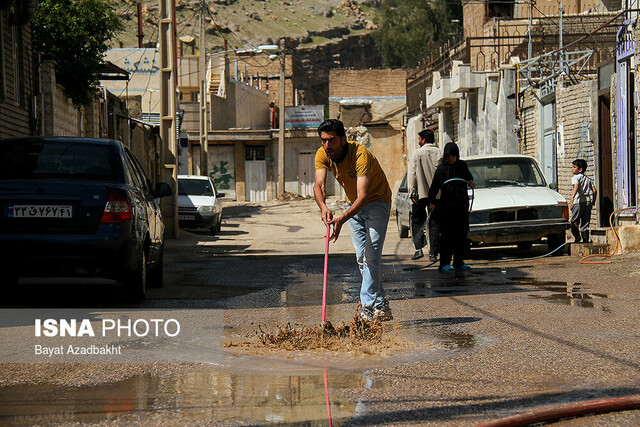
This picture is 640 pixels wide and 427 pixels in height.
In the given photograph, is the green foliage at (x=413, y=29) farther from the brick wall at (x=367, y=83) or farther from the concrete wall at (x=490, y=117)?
the concrete wall at (x=490, y=117)

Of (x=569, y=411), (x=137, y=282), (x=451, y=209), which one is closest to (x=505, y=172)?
(x=451, y=209)

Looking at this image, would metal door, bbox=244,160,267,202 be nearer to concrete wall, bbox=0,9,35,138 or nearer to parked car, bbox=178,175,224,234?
parked car, bbox=178,175,224,234

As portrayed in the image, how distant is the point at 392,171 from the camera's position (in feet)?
128

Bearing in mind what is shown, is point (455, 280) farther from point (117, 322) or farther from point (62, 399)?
point (62, 399)

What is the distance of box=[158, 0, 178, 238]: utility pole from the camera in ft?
71.7

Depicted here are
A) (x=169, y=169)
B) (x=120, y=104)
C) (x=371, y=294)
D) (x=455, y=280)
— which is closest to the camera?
(x=371, y=294)

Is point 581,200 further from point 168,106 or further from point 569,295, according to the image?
Answer: point 168,106

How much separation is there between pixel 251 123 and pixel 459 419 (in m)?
60.6

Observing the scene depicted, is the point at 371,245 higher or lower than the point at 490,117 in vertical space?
lower

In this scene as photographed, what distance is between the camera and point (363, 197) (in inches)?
292

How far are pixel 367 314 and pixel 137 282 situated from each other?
266 cm

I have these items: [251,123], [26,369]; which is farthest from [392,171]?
[26,369]

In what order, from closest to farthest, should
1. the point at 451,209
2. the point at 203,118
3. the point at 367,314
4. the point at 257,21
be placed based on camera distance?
the point at 367,314
the point at 451,209
the point at 203,118
the point at 257,21

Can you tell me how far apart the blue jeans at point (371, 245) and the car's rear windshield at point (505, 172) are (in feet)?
Result: 27.5
